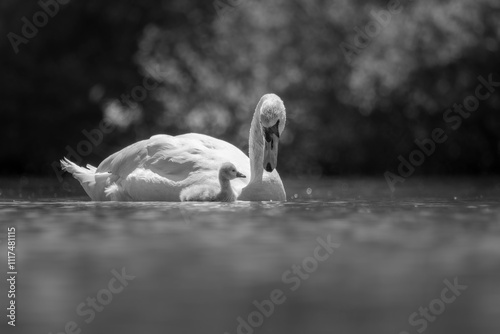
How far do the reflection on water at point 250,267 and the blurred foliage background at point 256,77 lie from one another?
1416 cm

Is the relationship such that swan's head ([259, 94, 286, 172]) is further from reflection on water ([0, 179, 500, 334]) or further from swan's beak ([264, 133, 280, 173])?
reflection on water ([0, 179, 500, 334])

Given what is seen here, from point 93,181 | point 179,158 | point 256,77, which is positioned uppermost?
point 256,77

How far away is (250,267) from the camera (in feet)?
19.9

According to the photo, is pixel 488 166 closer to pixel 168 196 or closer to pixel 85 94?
pixel 85 94

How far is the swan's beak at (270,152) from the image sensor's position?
36.4 ft

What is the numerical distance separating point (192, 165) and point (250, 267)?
17.6ft

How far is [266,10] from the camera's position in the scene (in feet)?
85.9

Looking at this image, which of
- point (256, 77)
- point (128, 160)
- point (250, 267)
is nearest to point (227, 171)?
point (128, 160)

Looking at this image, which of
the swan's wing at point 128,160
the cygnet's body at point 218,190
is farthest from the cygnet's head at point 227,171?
the swan's wing at point 128,160

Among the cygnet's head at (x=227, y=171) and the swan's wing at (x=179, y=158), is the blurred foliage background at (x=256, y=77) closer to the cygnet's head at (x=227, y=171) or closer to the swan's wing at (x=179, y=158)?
the swan's wing at (x=179, y=158)

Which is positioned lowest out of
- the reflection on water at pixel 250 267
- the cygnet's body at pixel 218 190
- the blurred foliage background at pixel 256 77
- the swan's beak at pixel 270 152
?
the reflection on water at pixel 250 267

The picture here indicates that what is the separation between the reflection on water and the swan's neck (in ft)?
3.15

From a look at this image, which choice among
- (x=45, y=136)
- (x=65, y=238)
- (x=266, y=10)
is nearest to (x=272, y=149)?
(x=65, y=238)

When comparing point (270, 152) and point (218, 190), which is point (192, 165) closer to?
point (218, 190)
